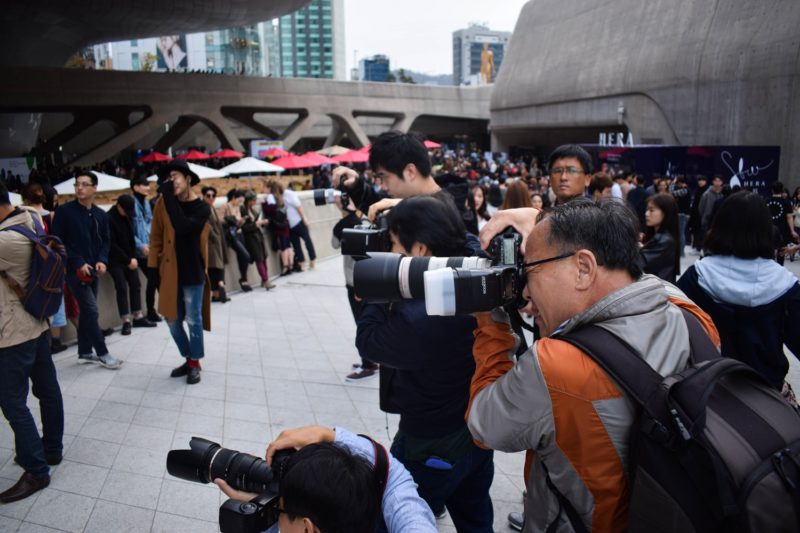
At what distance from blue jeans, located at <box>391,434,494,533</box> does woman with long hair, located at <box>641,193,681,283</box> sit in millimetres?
2079

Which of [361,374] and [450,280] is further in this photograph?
[361,374]

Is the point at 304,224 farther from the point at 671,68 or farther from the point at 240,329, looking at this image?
the point at 671,68

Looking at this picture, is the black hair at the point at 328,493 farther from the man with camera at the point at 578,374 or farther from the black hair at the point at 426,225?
the black hair at the point at 426,225

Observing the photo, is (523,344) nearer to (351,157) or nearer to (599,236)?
(599,236)

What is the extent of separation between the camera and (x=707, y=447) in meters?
1.19

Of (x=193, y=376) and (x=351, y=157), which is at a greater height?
(x=351, y=157)

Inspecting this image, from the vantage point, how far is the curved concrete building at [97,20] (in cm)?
2586

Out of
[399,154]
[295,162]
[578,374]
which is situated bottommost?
[578,374]

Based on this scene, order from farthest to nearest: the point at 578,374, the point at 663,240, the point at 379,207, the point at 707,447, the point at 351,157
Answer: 1. the point at 351,157
2. the point at 663,240
3. the point at 379,207
4. the point at 578,374
5. the point at 707,447

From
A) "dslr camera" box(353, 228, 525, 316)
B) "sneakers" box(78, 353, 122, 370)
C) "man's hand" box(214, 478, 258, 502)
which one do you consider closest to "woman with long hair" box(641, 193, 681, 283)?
"dslr camera" box(353, 228, 525, 316)

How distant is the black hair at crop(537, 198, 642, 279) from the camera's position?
1.54 meters

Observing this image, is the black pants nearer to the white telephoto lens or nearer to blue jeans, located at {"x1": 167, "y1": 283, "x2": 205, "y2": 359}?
blue jeans, located at {"x1": 167, "y1": 283, "x2": 205, "y2": 359}

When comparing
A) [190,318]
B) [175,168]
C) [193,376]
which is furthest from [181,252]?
[193,376]

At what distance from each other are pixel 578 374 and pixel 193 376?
15.1 ft
